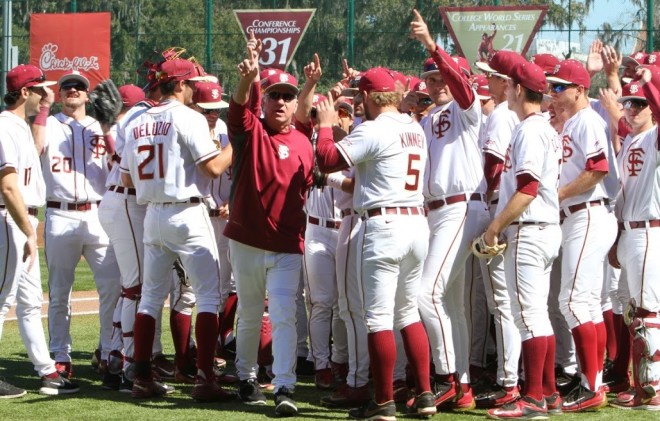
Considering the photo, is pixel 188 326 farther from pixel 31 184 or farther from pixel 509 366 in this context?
pixel 509 366

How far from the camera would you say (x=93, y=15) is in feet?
62.5

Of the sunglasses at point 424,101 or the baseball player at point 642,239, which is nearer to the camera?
the baseball player at point 642,239

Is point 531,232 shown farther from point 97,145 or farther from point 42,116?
point 42,116

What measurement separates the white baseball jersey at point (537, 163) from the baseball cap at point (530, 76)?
0.53 ft

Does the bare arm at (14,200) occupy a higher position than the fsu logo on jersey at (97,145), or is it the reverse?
the fsu logo on jersey at (97,145)

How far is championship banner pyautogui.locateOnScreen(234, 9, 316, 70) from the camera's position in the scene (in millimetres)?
17406

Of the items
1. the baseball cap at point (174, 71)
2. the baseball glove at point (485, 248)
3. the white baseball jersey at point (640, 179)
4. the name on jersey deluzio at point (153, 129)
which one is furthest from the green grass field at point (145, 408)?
the baseball cap at point (174, 71)

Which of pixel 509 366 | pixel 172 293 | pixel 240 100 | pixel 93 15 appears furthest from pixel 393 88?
pixel 93 15

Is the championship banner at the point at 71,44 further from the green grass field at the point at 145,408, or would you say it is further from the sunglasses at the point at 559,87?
the sunglasses at the point at 559,87

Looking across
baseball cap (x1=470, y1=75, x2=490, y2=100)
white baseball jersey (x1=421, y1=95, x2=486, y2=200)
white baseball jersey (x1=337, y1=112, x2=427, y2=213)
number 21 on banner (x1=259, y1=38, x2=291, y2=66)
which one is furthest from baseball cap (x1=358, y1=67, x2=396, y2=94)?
number 21 on banner (x1=259, y1=38, x2=291, y2=66)

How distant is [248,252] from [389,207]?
3.07 feet

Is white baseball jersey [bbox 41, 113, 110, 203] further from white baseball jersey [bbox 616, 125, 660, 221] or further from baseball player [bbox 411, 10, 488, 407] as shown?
white baseball jersey [bbox 616, 125, 660, 221]

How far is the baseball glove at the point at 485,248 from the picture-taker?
6.00 meters

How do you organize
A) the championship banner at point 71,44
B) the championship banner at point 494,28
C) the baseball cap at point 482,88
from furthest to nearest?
1. the championship banner at point 71,44
2. the championship banner at point 494,28
3. the baseball cap at point 482,88
